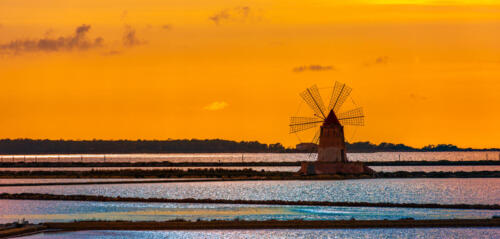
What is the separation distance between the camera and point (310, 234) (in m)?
37.1

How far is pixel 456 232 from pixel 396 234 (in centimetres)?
216

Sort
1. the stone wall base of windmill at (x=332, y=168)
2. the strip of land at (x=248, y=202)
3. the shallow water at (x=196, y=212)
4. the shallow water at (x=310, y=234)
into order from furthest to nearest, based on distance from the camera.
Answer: the stone wall base of windmill at (x=332, y=168), the strip of land at (x=248, y=202), the shallow water at (x=196, y=212), the shallow water at (x=310, y=234)

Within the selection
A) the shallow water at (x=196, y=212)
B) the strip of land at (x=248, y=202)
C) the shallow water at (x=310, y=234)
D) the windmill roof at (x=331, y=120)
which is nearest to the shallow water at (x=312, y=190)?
the windmill roof at (x=331, y=120)

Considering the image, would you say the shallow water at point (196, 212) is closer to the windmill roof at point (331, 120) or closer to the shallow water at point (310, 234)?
the shallow water at point (310, 234)

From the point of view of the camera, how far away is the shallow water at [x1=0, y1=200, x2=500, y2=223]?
43.3 meters

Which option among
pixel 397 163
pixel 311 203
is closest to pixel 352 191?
pixel 311 203

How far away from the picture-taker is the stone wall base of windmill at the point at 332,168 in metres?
73.9

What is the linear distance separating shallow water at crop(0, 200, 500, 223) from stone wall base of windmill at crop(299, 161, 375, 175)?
2337cm

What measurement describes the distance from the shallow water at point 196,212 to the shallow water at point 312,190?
7.91 meters

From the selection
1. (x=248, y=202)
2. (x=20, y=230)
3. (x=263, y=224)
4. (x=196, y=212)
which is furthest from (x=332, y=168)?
(x=20, y=230)

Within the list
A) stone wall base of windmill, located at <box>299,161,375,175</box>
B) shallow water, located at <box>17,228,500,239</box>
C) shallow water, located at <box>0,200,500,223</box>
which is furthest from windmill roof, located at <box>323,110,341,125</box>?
shallow water, located at <box>17,228,500,239</box>

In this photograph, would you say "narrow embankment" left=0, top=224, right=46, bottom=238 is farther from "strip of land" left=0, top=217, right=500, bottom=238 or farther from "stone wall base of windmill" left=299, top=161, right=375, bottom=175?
"stone wall base of windmill" left=299, top=161, right=375, bottom=175

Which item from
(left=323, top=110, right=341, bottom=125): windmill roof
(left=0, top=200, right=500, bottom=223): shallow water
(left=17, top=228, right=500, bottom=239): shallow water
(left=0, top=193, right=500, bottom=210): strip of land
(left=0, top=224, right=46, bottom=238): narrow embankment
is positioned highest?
(left=323, top=110, right=341, bottom=125): windmill roof

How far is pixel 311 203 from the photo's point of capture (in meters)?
50.4
